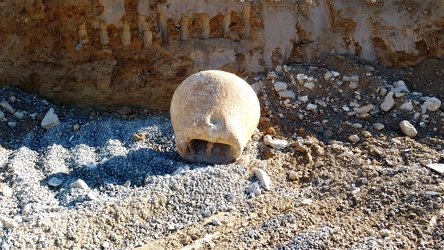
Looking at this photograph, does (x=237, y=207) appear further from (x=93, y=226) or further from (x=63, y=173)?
(x=63, y=173)

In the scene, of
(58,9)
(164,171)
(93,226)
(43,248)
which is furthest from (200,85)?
(58,9)

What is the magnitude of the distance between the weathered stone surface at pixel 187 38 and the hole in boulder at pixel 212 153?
202 cm

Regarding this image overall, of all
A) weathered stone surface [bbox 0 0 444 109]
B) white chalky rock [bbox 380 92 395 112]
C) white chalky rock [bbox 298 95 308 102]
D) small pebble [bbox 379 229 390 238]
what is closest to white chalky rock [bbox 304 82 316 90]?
white chalky rock [bbox 298 95 308 102]

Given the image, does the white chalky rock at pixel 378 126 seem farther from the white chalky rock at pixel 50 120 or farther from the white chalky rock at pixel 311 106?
the white chalky rock at pixel 50 120

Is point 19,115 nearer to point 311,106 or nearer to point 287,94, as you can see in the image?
point 287,94

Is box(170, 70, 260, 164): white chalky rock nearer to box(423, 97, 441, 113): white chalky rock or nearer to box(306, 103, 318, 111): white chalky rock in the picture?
box(306, 103, 318, 111): white chalky rock

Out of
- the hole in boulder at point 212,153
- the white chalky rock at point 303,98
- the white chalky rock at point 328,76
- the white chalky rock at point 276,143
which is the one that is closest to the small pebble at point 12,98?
the hole in boulder at point 212,153

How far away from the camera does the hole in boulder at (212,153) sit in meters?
6.24

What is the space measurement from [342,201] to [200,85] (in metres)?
1.86

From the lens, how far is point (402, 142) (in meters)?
6.71

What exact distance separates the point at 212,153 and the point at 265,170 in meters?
0.60

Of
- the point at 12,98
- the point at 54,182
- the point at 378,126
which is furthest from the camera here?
the point at 12,98


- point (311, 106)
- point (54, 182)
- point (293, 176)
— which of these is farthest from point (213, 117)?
point (311, 106)

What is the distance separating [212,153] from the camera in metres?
6.29
